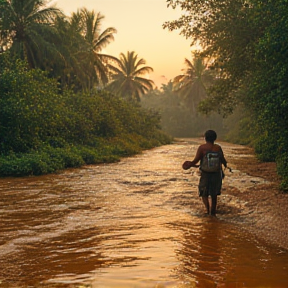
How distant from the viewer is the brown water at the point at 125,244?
3.30 metres

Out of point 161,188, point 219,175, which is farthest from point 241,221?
point 161,188

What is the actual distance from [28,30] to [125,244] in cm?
1958

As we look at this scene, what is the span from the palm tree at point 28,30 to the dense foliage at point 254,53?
981 centimetres

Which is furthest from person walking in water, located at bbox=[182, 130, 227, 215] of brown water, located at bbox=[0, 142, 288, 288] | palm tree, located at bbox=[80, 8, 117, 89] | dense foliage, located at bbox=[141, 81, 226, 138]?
dense foliage, located at bbox=[141, 81, 226, 138]

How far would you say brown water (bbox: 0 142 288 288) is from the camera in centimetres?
330

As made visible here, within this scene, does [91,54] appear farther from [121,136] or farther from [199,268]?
[199,268]

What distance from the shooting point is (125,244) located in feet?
14.6

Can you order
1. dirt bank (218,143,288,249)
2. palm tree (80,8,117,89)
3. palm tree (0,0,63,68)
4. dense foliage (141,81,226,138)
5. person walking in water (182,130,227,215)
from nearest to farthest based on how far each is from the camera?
dirt bank (218,143,288,249) < person walking in water (182,130,227,215) < palm tree (0,0,63,68) < palm tree (80,8,117,89) < dense foliage (141,81,226,138)

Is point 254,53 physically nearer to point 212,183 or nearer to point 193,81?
point 212,183

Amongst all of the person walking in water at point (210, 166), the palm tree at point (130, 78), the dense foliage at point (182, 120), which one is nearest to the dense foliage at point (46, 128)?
the person walking in water at point (210, 166)

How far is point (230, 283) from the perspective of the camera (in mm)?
3164

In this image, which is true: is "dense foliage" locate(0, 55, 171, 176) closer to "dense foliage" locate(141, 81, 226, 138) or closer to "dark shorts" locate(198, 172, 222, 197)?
"dark shorts" locate(198, 172, 222, 197)

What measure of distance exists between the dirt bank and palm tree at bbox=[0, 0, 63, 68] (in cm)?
1548

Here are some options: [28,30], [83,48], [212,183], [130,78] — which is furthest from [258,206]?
[130,78]
